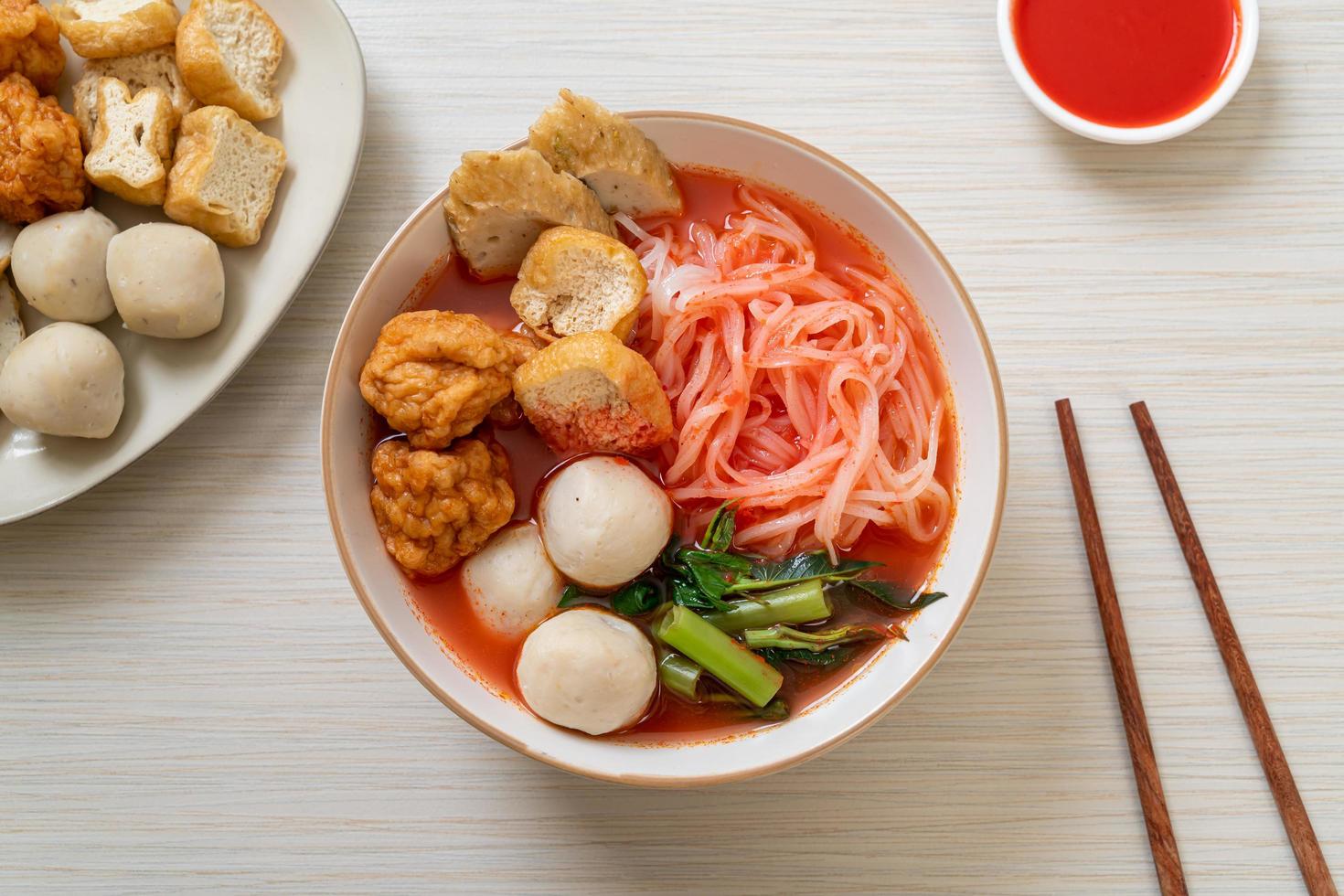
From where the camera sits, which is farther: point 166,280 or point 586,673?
point 166,280

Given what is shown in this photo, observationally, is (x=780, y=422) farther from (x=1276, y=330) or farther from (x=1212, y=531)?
(x=1276, y=330)

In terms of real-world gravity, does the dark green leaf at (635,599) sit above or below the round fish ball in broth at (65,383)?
above

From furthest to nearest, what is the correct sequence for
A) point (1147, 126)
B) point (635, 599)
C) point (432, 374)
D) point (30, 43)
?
point (1147, 126) → point (30, 43) → point (635, 599) → point (432, 374)

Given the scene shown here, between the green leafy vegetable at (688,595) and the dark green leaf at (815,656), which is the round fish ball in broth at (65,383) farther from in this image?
the dark green leaf at (815,656)

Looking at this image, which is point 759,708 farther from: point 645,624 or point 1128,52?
point 1128,52

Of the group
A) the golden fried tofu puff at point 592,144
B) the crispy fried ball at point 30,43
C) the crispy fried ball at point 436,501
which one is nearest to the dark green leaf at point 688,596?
the crispy fried ball at point 436,501

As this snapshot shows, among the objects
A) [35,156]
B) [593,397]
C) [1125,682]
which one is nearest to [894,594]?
[1125,682]
